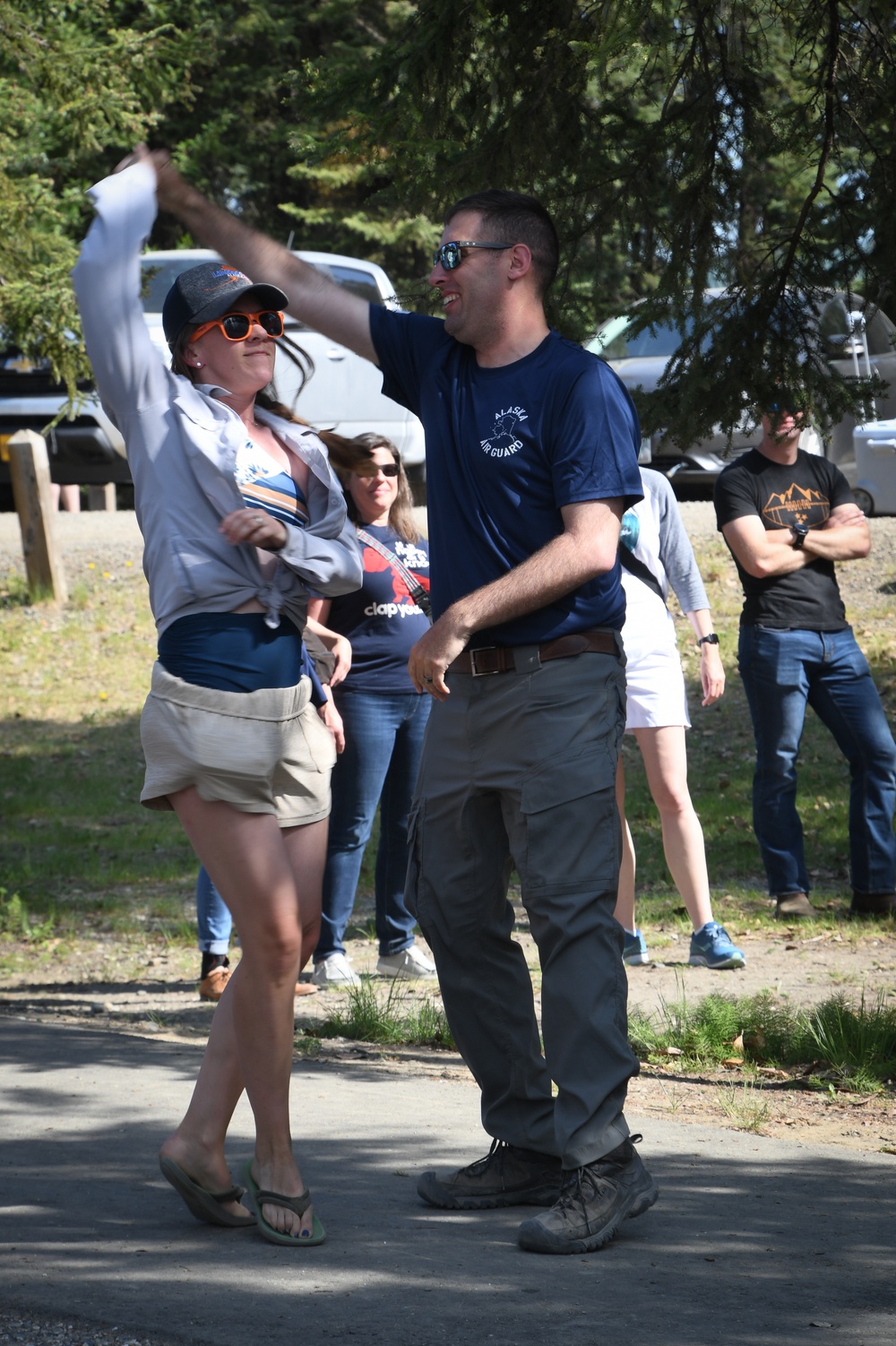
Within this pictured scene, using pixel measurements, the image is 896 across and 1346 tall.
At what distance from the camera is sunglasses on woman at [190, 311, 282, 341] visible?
137 inches

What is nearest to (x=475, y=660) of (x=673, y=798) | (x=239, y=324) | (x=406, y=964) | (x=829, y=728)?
(x=239, y=324)

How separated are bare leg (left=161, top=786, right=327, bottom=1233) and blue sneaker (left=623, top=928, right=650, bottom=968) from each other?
3221mm

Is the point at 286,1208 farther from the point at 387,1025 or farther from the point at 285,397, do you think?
the point at 285,397

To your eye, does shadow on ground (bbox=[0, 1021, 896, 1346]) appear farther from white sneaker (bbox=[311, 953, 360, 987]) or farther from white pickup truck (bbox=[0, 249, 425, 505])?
white pickup truck (bbox=[0, 249, 425, 505])

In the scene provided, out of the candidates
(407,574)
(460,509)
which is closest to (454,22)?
(407,574)

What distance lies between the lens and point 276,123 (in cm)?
2845

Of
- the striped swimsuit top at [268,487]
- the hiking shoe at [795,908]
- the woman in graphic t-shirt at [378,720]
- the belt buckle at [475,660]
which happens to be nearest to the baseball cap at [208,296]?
the striped swimsuit top at [268,487]

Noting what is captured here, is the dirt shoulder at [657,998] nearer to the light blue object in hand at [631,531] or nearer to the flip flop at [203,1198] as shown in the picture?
the flip flop at [203,1198]

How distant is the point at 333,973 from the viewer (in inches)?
254

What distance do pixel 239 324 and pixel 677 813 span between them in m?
3.40

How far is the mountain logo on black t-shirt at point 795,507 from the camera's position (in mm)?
7051

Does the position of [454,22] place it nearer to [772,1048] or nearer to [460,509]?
[460,509]

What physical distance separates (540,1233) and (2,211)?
7137 millimetres

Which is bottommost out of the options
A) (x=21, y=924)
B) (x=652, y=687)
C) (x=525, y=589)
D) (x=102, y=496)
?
(x=21, y=924)
